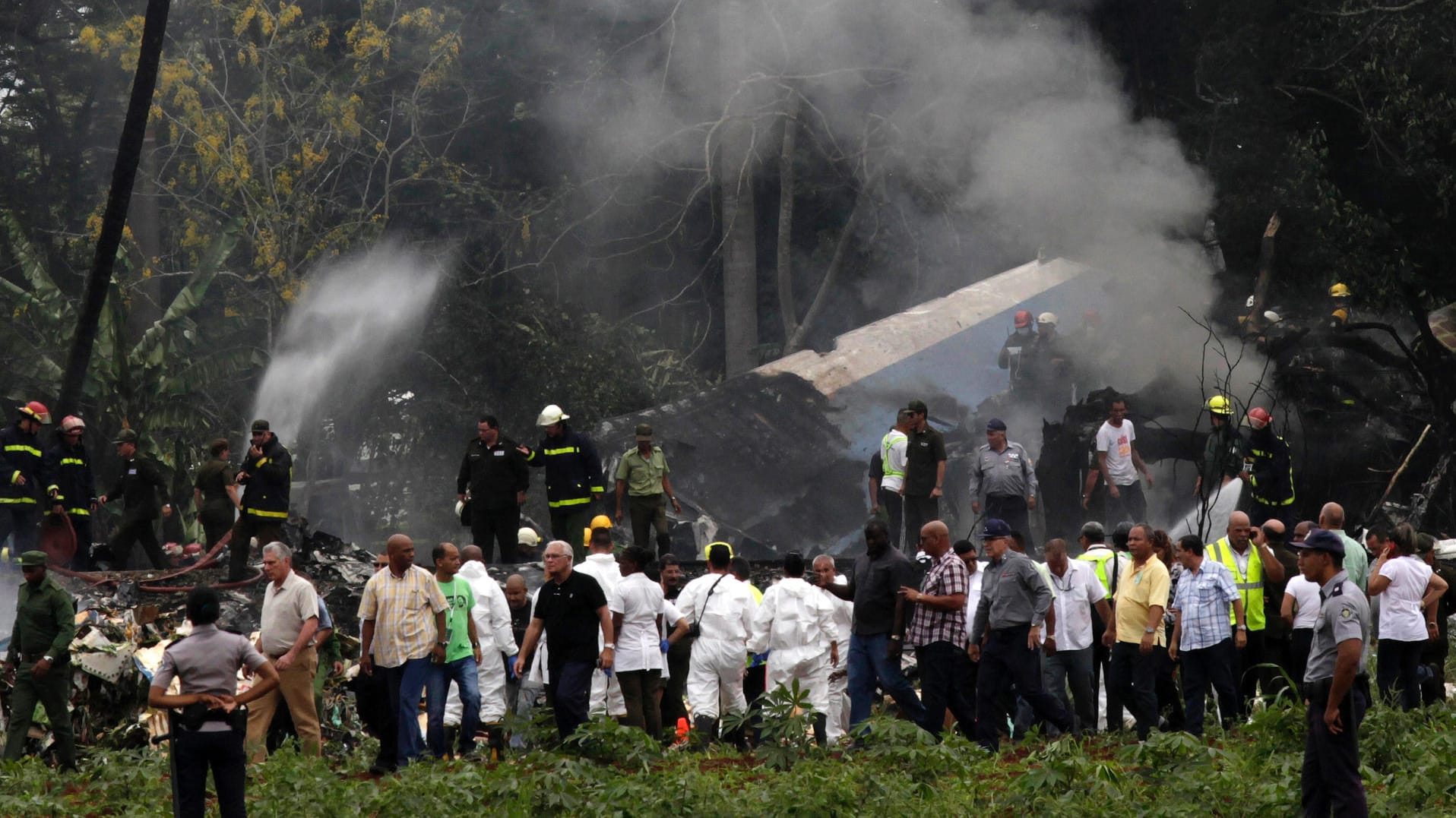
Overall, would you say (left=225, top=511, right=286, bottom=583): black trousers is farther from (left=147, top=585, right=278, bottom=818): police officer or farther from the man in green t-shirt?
(left=147, top=585, right=278, bottom=818): police officer

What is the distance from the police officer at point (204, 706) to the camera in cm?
604

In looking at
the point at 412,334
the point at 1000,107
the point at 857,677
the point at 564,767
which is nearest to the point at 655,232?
the point at 412,334

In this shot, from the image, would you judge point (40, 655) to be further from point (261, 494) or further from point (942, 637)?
point (942, 637)

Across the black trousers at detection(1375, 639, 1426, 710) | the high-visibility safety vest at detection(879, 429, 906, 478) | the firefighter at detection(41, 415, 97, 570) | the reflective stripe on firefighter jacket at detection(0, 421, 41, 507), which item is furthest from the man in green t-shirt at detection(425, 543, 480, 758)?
the reflective stripe on firefighter jacket at detection(0, 421, 41, 507)

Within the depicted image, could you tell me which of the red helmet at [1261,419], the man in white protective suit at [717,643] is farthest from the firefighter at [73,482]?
the red helmet at [1261,419]

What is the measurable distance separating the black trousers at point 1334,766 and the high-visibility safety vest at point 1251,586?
293 cm

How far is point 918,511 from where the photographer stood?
13.0 m

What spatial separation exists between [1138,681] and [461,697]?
12.5ft

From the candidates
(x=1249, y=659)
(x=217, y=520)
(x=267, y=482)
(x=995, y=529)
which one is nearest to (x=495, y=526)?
(x=267, y=482)

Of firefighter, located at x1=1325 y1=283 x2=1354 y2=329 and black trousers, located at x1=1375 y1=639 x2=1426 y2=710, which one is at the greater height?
firefighter, located at x1=1325 y1=283 x2=1354 y2=329

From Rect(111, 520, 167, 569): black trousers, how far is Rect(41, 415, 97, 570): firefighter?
12.3 inches

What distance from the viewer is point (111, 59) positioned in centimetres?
2355

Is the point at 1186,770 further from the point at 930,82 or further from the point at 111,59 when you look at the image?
the point at 111,59

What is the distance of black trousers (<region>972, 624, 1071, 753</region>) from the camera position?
27.2ft
